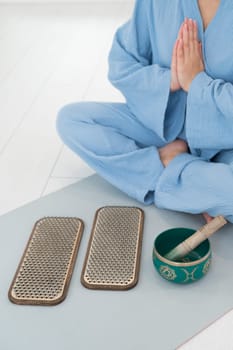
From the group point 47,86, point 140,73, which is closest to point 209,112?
point 140,73

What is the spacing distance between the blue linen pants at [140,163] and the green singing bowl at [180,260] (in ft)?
0.36

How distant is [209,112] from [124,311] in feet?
1.79

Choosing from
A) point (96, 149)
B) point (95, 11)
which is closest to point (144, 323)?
point (96, 149)

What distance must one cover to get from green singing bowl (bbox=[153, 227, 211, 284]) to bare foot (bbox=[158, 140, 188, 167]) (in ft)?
0.85

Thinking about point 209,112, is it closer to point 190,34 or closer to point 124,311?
point 190,34

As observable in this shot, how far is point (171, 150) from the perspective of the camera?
147 cm

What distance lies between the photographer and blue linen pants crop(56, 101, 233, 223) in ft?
4.27

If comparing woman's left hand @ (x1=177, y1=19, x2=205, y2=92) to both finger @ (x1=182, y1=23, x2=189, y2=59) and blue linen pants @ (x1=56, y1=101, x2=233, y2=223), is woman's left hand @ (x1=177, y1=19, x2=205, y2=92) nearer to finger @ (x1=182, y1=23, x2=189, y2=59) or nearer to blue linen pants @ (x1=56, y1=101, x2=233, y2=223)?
finger @ (x1=182, y1=23, x2=189, y2=59)

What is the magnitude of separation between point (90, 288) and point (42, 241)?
23 centimetres

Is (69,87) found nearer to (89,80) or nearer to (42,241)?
(89,80)

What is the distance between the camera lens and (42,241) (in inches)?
52.7

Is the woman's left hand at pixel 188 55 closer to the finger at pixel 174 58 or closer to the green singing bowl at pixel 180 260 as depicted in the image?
the finger at pixel 174 58

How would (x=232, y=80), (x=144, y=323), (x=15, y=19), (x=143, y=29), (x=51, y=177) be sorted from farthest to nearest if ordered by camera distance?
(x=15, y=19) < (x=51, y=177) < (x=143, y=29) < (x=232, y=80) < (x=144, y=323)

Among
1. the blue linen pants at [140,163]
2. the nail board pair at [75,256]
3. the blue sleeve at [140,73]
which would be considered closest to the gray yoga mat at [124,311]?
the nail board pair at [75,256]
